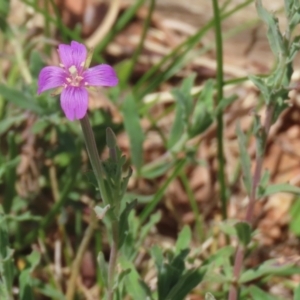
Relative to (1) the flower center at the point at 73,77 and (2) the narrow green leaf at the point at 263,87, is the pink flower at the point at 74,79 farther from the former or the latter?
(2) the narrow green leaf at the point at 263,87

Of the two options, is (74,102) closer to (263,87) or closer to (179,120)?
(263,87)

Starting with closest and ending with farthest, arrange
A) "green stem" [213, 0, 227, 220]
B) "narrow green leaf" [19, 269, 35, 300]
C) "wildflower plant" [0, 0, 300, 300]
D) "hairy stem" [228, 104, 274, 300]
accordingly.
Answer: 1. "wildflower plant" [0, 0, 300, 300]
2. "hairy stem" [228, 104, 274, 300]
3. "narrow green leaf" [19, 269, 35, 300]
4. "green stem" [213, 0, 227, 220]

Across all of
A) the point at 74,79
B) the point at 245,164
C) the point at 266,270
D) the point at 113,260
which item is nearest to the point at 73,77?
the point at 74,79

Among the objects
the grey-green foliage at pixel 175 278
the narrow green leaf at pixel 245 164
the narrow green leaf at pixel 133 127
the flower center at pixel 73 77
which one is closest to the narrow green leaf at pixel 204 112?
the narrow green leaf at pixel 133 127

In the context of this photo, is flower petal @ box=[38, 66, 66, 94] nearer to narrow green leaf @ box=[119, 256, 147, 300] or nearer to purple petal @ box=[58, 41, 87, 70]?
purple petal @ box=[58, 41, 87, 70]

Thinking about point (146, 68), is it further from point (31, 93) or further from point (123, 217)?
point (123, 217)

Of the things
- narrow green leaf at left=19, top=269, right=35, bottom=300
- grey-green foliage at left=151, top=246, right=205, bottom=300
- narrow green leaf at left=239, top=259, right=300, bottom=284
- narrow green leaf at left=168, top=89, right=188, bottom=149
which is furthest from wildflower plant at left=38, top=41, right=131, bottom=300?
narrow green leaf at left=168, top=89, right=188, bottom=149
